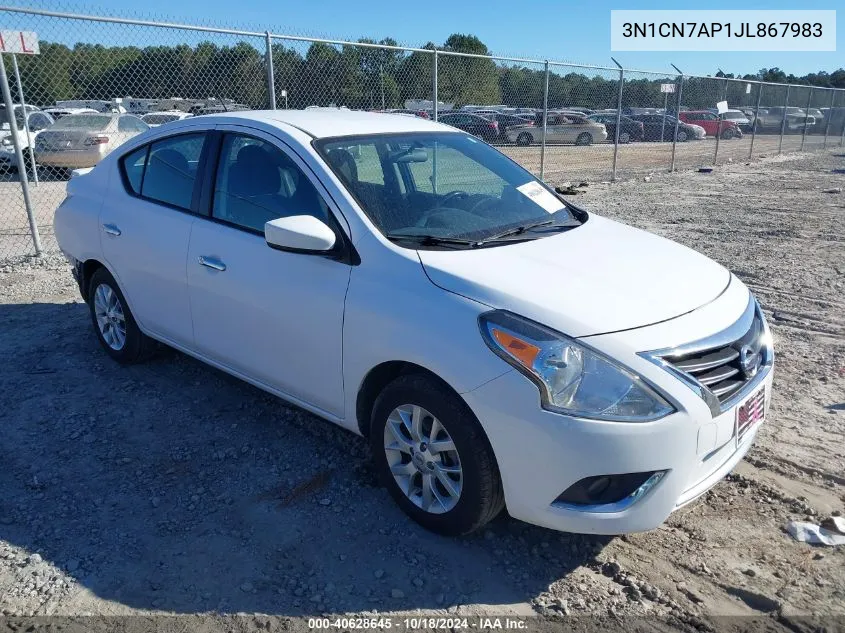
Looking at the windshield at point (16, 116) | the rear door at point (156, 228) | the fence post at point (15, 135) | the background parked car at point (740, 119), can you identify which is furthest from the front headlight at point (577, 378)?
the background parked car at point (740, 119)

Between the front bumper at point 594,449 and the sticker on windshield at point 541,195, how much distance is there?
1.49 metres

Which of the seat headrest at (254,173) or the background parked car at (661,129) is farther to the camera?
the background parked car at (661,129)

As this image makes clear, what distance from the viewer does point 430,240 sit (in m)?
3.17

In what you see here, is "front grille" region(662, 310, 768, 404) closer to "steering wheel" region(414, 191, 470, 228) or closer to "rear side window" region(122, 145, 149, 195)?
"steering wheel" region(414, 191, 470, 228)

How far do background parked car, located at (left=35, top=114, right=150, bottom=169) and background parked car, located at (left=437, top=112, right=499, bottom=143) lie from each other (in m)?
7.16

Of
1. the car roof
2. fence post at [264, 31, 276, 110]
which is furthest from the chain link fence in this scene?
the car roof

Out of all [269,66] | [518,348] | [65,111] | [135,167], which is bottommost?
[518,348]

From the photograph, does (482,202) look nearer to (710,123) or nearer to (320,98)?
(320,98)

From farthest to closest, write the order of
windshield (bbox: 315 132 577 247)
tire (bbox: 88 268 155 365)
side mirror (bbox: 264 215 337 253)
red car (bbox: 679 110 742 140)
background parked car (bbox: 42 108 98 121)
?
1. red car (bbox: 679 110 742 140)
2. background parked car (bbox: 42 108 98 121)
3. tire (bbox: 88 268 155 365)
4. windshield (bbox: 315 132 577 247)
5. side mirror (bbox: 264 215 337 253)

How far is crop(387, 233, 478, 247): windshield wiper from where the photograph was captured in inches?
124

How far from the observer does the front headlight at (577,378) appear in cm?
247

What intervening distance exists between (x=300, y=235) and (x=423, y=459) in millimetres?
1128

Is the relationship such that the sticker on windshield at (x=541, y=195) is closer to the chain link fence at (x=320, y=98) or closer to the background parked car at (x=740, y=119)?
the chain link fence at (x=320, y=98)

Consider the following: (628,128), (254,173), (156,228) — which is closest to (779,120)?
(628,128)
